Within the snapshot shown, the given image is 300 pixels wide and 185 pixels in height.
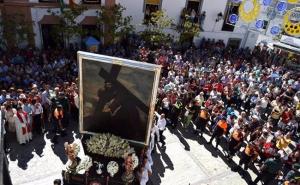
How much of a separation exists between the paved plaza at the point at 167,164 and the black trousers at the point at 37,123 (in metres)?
0.36

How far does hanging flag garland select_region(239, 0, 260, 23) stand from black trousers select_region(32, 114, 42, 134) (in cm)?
1389

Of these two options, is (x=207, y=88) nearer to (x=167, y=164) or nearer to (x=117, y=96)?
(x=167, y=164)

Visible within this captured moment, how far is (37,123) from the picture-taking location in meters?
13.0

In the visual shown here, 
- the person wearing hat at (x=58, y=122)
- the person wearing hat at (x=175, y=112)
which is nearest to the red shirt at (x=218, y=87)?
the person wearing hat at (x=175, y=112)

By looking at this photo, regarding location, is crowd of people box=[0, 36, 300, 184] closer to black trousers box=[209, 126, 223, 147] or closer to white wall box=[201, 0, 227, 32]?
black trousers box=[209, 126, 223, 147]

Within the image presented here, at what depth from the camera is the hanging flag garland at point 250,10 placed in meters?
18.6

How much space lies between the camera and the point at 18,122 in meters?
12.0

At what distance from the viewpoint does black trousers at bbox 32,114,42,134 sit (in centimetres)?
1277

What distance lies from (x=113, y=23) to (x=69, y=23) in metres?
3.19

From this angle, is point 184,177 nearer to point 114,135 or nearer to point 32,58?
point 114,135

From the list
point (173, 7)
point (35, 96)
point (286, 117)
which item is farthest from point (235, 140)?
point (173, 7)

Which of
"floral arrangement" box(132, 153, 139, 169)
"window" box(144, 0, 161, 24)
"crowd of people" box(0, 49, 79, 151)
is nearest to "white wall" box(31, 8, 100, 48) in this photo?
"crowd of people" box(0, 49, 79, 151)

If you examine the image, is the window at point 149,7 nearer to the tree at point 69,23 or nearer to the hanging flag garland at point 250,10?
the tree at point 69,23

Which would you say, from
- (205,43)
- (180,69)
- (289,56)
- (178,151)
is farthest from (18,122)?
(289,56)
